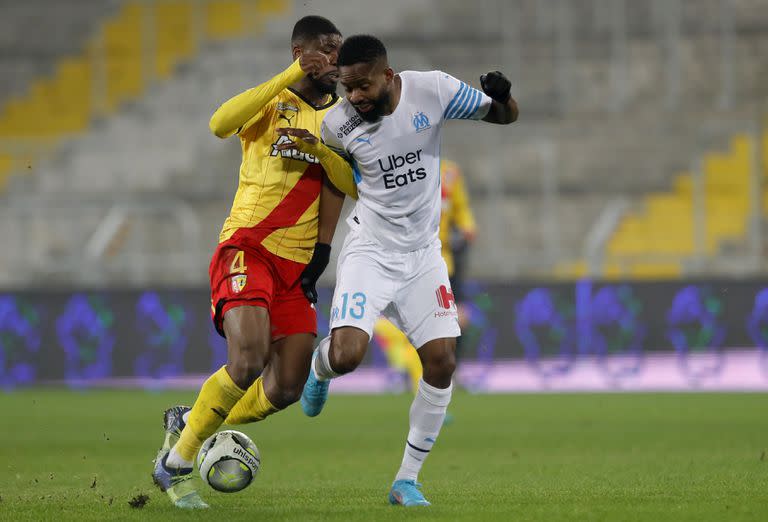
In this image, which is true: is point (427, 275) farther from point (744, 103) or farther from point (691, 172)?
point (744, 103)

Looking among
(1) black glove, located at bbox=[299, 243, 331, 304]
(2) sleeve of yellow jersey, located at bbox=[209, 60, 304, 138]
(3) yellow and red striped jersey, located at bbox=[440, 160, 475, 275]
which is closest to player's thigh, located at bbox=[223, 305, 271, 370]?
(1) black glove, located at bbox=[299, 243, 331, 304]

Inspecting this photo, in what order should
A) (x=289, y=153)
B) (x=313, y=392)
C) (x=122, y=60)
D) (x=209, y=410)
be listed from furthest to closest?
1. (x=122, y=60)
2. (x=313, y=392)
3. (x=289, y=153)
4. (x=209, y=410)

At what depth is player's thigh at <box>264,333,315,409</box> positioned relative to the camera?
6281mm

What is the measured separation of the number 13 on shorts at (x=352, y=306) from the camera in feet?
19.3

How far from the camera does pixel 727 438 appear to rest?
29.9ft

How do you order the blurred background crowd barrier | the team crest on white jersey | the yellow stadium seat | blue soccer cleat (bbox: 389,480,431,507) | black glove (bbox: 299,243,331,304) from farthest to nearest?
the yellow stadium seat < the blurred background crowd barrier < black glove (bbox: 299,243,331,304) < the team crest on white jersey < blue soccer cleat (bbox: 389,480,431,507)

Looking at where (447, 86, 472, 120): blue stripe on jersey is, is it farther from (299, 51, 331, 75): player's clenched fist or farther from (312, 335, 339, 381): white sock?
Answer: (312, 335, 339, 381): white sock

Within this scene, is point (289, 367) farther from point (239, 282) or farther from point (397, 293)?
point (397, 293)

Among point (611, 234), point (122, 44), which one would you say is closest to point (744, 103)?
point (611, 234)

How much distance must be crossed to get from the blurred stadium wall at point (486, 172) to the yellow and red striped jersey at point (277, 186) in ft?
29.3

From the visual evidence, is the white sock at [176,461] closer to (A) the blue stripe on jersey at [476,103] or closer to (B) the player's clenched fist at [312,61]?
(B) the player's clenched fist at [312,61]

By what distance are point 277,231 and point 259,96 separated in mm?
724

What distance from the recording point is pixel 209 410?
228 inches

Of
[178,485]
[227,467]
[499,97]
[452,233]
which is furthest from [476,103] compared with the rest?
[452,233]
